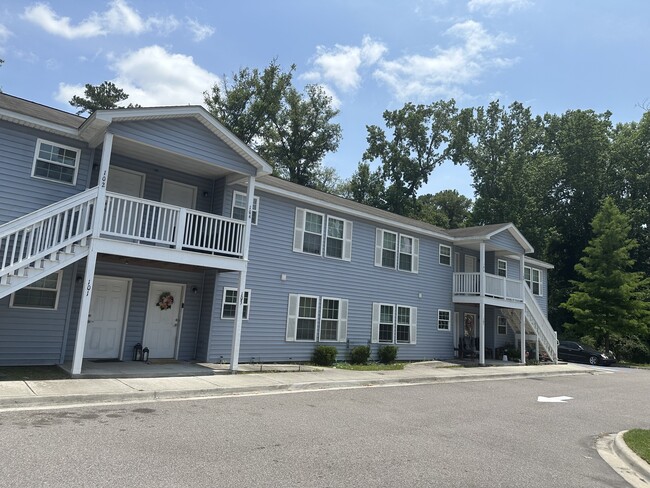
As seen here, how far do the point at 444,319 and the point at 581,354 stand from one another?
10877mm

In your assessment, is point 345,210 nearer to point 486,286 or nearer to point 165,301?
point 165,301

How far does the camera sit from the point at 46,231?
10.2m

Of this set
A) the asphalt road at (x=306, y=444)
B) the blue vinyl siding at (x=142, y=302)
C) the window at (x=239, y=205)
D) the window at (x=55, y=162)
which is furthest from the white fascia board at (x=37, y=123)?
the asphalt road at (x=306, y=444)

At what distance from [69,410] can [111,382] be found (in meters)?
2.21

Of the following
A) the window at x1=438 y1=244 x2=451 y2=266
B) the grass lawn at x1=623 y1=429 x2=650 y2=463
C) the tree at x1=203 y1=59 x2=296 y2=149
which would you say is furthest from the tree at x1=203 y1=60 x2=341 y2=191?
the grass lawn at x1=623 y1=429 x2=650 y2=463

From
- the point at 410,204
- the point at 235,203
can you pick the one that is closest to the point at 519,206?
the point at 410,204

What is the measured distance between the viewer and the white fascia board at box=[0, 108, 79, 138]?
1062 centimetres

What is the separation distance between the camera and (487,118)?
46.6 meters

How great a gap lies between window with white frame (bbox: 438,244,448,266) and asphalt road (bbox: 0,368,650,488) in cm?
1220

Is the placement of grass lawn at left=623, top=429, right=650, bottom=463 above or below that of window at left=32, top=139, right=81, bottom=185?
below

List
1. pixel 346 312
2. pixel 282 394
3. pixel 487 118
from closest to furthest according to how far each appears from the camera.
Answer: pixel 282 394
pixel 346 312
pixel 487 118

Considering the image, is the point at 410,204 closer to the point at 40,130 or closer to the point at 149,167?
the point at 149,167

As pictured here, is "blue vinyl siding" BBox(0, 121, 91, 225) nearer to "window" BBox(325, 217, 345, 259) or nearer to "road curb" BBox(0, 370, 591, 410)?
"road curb" BBox(0, 370, 591, 410)

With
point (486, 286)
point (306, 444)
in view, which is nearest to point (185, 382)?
point (306, 444)
